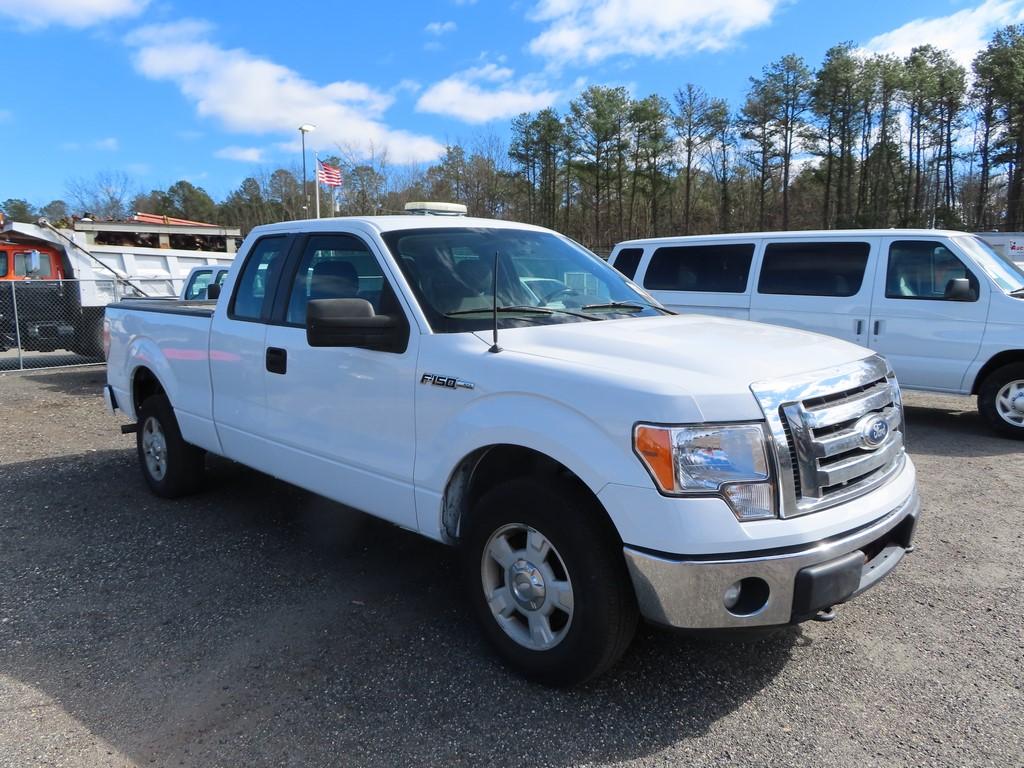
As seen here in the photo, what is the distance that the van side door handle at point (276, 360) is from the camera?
397cm

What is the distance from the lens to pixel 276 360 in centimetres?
402

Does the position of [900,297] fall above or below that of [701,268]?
below

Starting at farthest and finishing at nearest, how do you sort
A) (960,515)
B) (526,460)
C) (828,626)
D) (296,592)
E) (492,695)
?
(960,515)
(296,592)
(828,626)
(526,460)
(492,695)

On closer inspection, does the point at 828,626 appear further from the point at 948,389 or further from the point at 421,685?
the point at 948,389

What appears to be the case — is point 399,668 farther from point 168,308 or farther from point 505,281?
point 168,308

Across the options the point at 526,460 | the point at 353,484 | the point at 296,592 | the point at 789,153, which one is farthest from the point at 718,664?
the point at 789,153

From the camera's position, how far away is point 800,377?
8.69 ft

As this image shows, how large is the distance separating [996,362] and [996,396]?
1.15 ft

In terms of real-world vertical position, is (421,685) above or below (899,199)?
below

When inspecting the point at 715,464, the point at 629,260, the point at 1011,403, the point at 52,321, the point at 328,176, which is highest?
the point at 328,176

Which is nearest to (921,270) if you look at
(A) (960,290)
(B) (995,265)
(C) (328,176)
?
(A) (960,290)

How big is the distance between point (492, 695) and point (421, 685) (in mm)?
308

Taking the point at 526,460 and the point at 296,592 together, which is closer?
the point at 526,460

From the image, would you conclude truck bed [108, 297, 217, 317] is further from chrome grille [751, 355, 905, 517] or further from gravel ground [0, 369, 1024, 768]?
chrome grille [751, 355, 905, 517]
